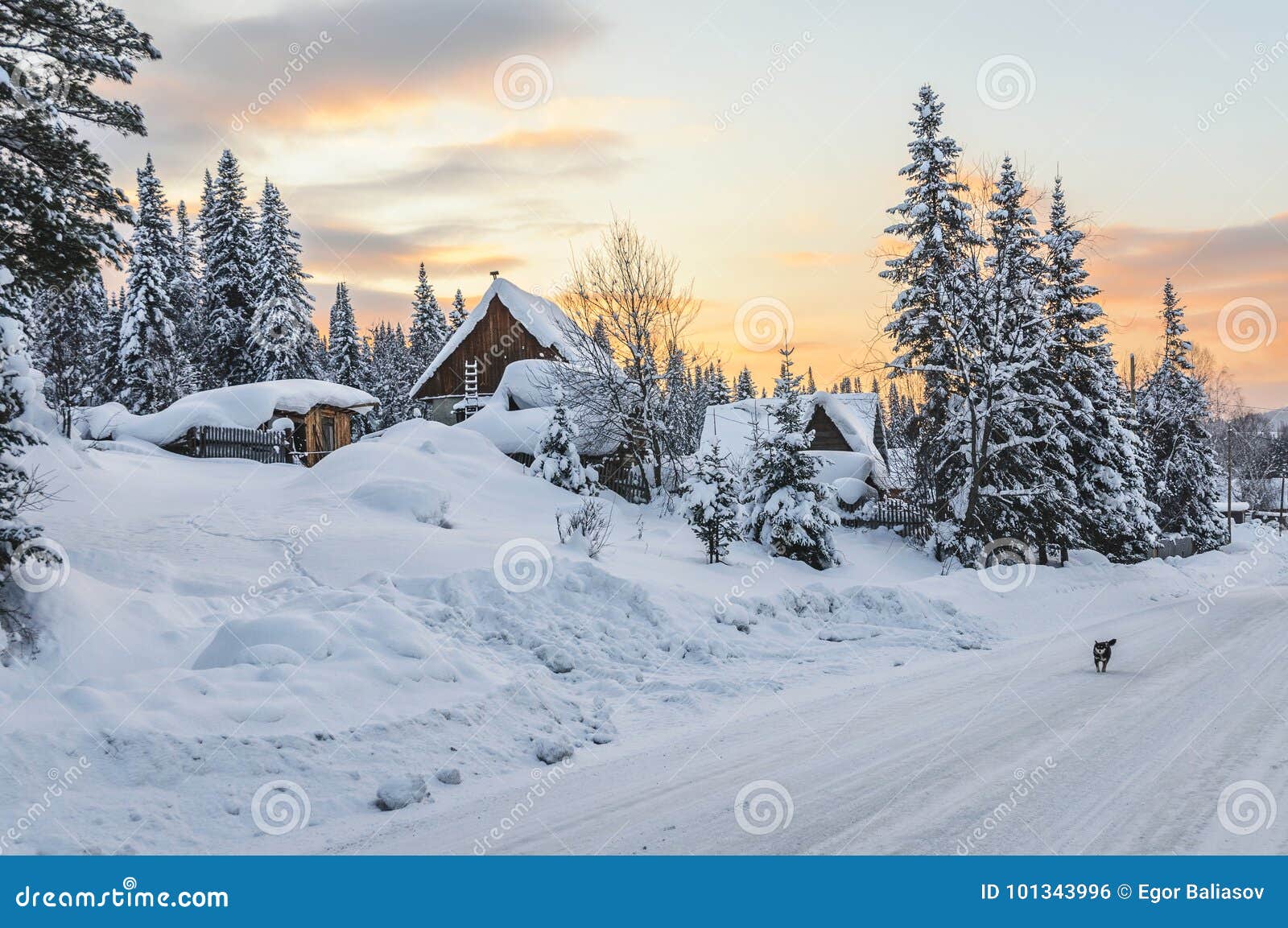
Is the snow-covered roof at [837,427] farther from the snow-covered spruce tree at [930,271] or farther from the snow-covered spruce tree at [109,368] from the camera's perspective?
the snow-covered spruce tree at [109,368]

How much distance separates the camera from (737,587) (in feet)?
47.1

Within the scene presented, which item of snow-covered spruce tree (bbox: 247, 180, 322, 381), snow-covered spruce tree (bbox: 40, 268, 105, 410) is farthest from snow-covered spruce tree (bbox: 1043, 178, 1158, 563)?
snow-covered spruce tree (bbox: 247, 180, 322, 381)

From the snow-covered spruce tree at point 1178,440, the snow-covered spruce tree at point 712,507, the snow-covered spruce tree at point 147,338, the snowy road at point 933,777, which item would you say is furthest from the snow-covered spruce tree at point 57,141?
the snow-covered spruce tree at point 1178,440

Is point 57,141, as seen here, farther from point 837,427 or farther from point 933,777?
point 837,427

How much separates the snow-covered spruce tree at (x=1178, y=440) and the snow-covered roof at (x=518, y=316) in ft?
96.5

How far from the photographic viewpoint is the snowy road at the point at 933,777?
497cm

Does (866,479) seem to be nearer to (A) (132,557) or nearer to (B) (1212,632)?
(B) (1212,632)

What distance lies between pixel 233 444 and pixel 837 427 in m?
26.2

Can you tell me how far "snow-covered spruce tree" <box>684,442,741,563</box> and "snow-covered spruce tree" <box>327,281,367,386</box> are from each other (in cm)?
4458

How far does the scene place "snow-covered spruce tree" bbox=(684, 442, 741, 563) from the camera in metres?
17.5

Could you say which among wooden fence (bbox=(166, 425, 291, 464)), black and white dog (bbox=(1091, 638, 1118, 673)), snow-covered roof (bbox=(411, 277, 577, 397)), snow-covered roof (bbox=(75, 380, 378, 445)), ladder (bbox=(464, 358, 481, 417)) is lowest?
black and white dog (bbox=(1091, 638, 1118, 673))

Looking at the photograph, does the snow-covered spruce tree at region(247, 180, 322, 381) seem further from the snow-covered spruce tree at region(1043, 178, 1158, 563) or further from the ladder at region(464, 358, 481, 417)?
the snow-covered spruce tree at region(1043, 178, 1158, 563)

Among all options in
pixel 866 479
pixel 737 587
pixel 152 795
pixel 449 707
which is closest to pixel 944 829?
pixel 449 707

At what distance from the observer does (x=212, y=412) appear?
27750mm
